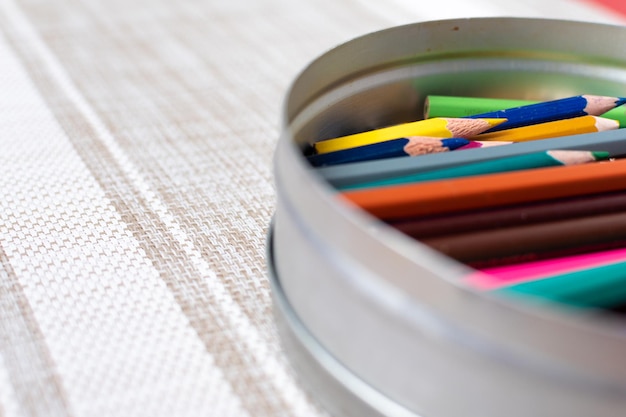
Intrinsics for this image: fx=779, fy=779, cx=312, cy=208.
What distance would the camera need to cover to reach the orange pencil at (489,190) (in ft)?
0.73

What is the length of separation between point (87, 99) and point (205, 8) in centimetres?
16

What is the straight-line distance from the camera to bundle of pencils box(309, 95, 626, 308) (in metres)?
0.22

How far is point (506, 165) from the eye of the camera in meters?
0.26

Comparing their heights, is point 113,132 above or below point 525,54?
below

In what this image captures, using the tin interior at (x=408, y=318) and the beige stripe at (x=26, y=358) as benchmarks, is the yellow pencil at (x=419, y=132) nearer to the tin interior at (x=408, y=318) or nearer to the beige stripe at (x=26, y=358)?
the tin interior at (x=408, y=318)

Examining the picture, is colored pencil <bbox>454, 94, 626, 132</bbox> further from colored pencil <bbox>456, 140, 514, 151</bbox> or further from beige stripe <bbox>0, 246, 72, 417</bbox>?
beige stripe <bbox>0, 246, 72, 417</bbox>

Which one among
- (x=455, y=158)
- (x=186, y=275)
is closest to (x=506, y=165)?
(x=455, y=158)

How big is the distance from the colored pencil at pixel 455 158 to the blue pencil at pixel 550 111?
0.02 m

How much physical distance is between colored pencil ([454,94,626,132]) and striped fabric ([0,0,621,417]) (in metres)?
0.11

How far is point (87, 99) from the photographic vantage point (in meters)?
0.42

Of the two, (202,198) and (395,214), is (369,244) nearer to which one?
(395,214)

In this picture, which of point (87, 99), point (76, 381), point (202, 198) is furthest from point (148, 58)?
point (76, 381)

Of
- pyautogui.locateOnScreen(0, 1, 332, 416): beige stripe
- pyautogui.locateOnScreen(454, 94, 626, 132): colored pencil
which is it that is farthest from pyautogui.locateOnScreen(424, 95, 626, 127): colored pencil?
pyautogui.locateOnScreen(0, 1, 332, 416): beige stripe

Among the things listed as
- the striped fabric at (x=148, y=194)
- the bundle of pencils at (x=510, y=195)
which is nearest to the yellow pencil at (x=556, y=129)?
the bundle of pencils at (x=510, y=195)
